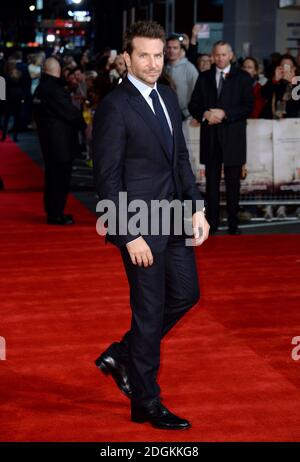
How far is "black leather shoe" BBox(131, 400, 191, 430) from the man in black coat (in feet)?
23.3

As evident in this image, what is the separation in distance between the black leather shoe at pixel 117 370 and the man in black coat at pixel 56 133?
259 inches

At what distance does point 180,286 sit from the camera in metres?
5.38

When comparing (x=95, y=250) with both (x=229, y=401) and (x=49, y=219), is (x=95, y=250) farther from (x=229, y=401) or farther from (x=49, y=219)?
(x=229, y=401)

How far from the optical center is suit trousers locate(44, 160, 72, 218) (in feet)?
40.2

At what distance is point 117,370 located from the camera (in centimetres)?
575

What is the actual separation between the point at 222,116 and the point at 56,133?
227cm

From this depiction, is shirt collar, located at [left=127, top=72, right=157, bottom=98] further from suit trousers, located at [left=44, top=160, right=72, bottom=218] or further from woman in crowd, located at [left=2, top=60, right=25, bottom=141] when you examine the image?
woman in crowd, located at [left=2, top=60, right=25, bottom=141]

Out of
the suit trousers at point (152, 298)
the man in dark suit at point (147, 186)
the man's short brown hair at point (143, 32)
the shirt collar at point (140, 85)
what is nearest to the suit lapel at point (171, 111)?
the man in dark suit at point (147, 186)

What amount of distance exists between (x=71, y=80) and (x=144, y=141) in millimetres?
15517

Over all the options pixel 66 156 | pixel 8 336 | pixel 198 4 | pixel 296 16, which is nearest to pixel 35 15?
pixel 198 4

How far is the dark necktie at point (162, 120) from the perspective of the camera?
17.1 feet

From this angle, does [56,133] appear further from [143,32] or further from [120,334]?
[143,32]

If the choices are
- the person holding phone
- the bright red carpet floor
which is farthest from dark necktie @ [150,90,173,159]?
the person holding phone

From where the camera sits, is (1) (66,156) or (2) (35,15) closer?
(1) (66,156)
